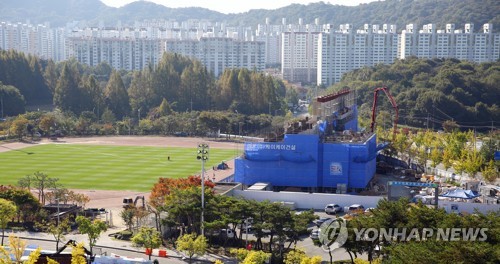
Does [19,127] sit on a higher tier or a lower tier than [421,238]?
lower

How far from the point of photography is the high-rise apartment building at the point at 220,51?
359 feet

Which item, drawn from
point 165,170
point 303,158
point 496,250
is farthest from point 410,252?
point 165,170

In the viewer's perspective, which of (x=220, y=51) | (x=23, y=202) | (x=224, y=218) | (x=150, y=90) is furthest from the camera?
(x=220, y=51)

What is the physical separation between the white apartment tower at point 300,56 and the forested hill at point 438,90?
41797mm

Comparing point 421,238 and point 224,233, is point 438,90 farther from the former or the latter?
point 421,238

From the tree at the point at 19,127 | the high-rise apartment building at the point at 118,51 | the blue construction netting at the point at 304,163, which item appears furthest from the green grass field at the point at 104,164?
the high-rise apartment building at the point at 118,51

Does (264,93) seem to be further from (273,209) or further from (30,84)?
(273,209)

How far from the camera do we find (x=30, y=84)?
7781 centimetres

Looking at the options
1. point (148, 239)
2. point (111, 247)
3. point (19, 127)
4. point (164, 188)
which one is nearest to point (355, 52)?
point (19, 127)

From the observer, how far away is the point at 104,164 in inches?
1750

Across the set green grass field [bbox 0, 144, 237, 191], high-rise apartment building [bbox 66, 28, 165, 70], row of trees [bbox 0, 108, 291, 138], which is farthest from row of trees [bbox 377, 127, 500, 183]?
high-rise apartment building [bbox 66, 28, 165, 70]

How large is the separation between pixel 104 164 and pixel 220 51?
220ft

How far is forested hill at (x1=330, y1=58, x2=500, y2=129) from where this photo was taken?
218 feet

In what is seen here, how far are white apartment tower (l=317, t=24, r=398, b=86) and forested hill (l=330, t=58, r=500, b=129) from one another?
94.1ft
